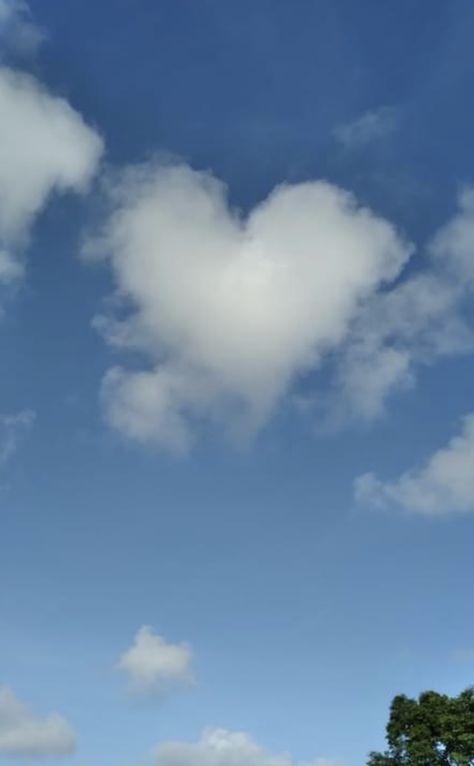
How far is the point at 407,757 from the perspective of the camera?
223 ft

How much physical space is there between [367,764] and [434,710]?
7746 millimetres

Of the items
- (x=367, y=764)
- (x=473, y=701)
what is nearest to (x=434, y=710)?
(x=473, y=701)

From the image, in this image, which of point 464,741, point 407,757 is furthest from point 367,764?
point 464,741

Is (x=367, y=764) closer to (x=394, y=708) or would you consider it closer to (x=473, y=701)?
(x=394, y=708)

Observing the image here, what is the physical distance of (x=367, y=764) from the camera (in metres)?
69.8

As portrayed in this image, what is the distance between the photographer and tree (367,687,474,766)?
217ft

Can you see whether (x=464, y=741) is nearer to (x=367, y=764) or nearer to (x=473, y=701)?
(x=473, y=701)

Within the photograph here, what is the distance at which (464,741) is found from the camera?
6544 centimetres

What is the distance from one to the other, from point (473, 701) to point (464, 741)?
146 inches

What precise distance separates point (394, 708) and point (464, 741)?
301 inches

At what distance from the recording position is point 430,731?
68.2 metres

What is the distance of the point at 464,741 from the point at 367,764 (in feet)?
30.9

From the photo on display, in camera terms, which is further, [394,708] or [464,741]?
[394,708]

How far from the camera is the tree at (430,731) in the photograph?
6600cm
